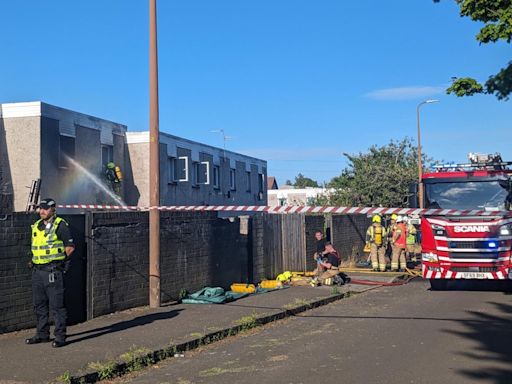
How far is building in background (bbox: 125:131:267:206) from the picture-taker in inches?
1040

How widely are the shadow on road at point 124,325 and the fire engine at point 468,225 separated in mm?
6296

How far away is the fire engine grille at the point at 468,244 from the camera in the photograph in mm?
13211

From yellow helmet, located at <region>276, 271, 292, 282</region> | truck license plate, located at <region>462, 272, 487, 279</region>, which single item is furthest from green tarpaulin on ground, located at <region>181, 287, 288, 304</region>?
truck license plate, located at <region>462, 272, 487, 279</region>

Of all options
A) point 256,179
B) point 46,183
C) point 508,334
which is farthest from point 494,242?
point 256,179

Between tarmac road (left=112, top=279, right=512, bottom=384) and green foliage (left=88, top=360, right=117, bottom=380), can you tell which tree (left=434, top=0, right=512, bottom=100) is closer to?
→ tarmac road (left=112, top=279, right=512, bottom=384)

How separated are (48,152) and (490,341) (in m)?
16.6

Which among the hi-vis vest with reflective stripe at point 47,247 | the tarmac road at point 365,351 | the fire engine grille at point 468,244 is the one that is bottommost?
the tarmac road at point 365,351

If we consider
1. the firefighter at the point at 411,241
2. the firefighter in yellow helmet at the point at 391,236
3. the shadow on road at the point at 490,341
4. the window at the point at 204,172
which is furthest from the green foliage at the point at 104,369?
the window at the point at 204,172

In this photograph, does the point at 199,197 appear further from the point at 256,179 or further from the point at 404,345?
the point at 404,345

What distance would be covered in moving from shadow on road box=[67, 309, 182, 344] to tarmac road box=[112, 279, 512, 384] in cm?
157

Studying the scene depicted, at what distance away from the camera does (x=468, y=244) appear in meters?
13.4

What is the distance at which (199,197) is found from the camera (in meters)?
31.6

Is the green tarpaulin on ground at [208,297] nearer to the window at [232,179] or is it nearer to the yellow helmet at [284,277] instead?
the yellow helmet at [284,277]

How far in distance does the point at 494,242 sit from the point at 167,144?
59.6 feet
